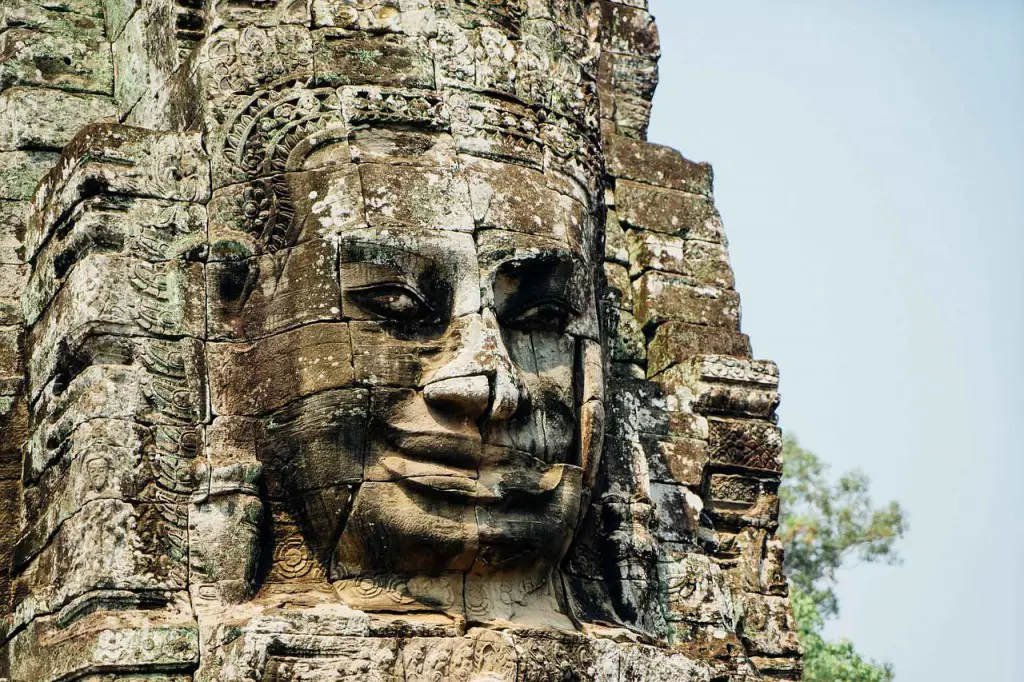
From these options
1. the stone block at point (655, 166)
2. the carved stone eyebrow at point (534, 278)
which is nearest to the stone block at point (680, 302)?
the stone block at point (655, 166)

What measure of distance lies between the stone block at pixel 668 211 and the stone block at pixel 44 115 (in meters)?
3.31

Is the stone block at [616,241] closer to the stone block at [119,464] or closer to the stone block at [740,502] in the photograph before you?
the stone block at [740,502]

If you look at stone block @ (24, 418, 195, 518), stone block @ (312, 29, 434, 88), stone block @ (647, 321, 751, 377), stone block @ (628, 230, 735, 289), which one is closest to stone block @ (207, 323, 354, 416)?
stone block @ (24, 418, 195, 518)

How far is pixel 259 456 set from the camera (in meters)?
9.28

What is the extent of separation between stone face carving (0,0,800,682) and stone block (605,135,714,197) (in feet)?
6.28

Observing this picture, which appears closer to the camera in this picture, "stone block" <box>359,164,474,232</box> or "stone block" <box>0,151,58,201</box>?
"stone block" <box>359,164,474,232</box>

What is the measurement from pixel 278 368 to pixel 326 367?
29 centimetres

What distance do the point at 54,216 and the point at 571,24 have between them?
294cm

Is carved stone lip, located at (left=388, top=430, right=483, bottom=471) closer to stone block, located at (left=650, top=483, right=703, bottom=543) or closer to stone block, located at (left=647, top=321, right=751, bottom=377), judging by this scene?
stone block, located at (left=650, top=483, right=703, bottom=543)

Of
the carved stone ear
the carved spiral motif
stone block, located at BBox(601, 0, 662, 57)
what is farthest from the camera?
stone block, located at BBox(601, 0, 662, 57)

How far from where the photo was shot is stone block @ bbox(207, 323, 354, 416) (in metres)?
9.14

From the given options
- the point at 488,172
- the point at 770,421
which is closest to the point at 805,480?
the point at 770,421

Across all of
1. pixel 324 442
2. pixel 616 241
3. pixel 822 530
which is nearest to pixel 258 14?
pixel 324 442

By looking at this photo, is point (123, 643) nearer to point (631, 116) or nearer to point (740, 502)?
point (740, 502)
